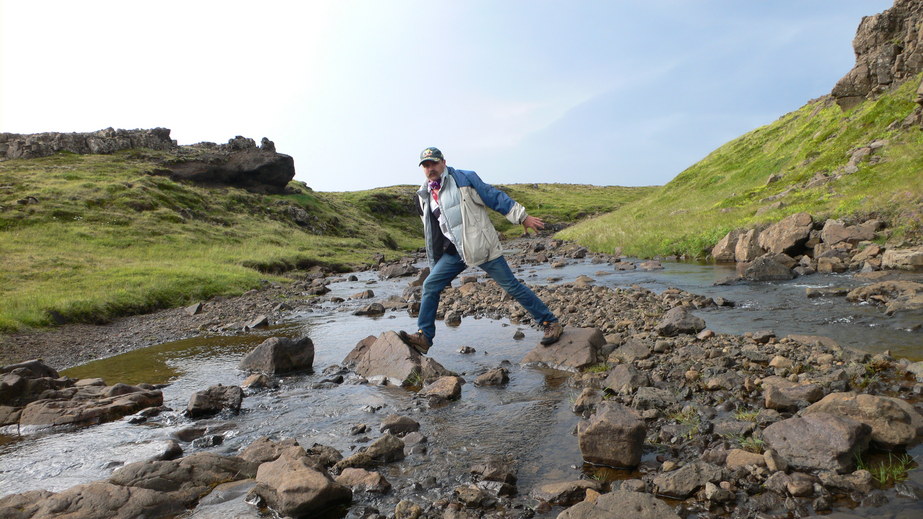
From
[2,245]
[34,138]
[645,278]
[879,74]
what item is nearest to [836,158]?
[879,74]

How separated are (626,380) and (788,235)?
1478 cm

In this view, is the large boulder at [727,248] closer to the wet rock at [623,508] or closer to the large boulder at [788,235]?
the large boulder at [788,235]

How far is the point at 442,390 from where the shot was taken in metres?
7.67

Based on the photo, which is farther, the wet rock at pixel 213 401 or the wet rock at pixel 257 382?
the wet rock at pixel 257 382

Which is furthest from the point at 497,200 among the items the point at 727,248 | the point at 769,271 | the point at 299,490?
the point at 727,248

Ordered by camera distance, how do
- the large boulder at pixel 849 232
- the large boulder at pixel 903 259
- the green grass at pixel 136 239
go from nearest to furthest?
the large boulder at pixel 903 259 → the large boulder at pixel 849 232 → the green grass at pixel 136 239

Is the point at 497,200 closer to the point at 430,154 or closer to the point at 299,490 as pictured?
the point at 430,154

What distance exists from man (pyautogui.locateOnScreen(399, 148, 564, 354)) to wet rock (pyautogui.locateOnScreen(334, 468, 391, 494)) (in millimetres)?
4279

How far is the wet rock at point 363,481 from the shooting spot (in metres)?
4.92

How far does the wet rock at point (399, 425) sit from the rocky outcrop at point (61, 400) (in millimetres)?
4811

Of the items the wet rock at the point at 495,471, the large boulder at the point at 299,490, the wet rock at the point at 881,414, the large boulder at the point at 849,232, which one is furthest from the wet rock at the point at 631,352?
the large boulder at the point at 849,232

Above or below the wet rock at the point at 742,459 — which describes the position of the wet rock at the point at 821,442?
above

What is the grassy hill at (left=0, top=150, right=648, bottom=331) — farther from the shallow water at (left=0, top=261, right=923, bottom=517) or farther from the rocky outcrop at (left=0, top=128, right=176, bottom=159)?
the shallow water at (left=0, top=261, right=923, bottom=517)

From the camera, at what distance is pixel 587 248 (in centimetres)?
3441
